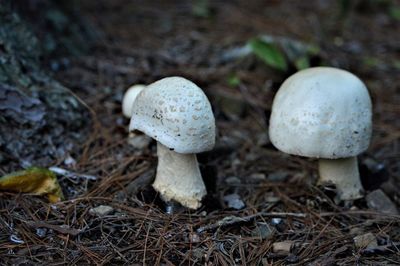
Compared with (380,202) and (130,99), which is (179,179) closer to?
(130,99)

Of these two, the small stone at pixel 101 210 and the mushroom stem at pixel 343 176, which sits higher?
the small stone at pixel 101 210

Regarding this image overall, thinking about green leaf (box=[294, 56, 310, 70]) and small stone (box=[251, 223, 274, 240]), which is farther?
green leaf (box=[294, 56, 310, 70])

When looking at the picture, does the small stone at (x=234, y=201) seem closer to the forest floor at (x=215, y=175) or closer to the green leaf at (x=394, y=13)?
the forest floor at (x=215, y=175)

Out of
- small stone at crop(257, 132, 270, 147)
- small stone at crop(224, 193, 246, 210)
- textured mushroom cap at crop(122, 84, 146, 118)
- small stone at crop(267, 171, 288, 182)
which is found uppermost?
textured mushroom cap at crop(122, 84, 146, 118)

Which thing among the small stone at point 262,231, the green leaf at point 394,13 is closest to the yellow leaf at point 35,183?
the small stone at point 262,231

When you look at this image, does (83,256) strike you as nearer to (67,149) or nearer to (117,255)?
(117,255)

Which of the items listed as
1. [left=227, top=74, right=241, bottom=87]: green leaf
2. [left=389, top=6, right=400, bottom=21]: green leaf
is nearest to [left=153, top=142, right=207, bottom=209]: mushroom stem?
[left=227, top=74, right=241, bottom=87]: green leaf

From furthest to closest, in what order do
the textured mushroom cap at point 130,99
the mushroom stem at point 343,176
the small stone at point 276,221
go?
the textured mushroom cap at point 130,99 → the mushroom stem at point 343,176 → the small stone at point 276,221

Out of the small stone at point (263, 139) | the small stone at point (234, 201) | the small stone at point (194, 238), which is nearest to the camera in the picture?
the small stone at point (194, 238)

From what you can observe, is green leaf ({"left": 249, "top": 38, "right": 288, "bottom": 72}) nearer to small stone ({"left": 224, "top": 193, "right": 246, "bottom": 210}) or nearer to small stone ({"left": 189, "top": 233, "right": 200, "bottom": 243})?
small stone ({"left": 224, "top": 193, "right": 246, "bottom": 210})

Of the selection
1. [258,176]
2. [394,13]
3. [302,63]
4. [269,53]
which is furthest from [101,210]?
[394,13]
